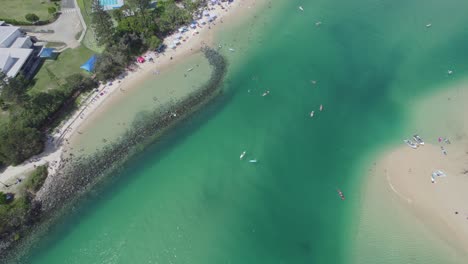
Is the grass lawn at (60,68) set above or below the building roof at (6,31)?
below

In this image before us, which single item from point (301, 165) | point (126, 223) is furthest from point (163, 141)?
point (301, 165)

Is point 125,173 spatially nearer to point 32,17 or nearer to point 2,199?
point 2,199

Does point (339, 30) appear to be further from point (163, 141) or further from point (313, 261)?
point (313, 261)

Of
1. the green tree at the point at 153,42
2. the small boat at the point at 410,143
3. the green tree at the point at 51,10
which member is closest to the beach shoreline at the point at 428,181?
the small boat at the point at 410,143

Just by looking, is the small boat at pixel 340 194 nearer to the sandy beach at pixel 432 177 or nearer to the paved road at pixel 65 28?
the sandy beach at pixel 432 177

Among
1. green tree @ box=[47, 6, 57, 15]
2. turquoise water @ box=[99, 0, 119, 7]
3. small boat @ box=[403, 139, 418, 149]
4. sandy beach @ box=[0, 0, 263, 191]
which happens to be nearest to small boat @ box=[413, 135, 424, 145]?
small boat @ box=[403, 139, 418, 149]

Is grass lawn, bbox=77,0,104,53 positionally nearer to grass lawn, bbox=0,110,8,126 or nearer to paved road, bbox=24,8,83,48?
paved road, bbox=24,8,83,48
